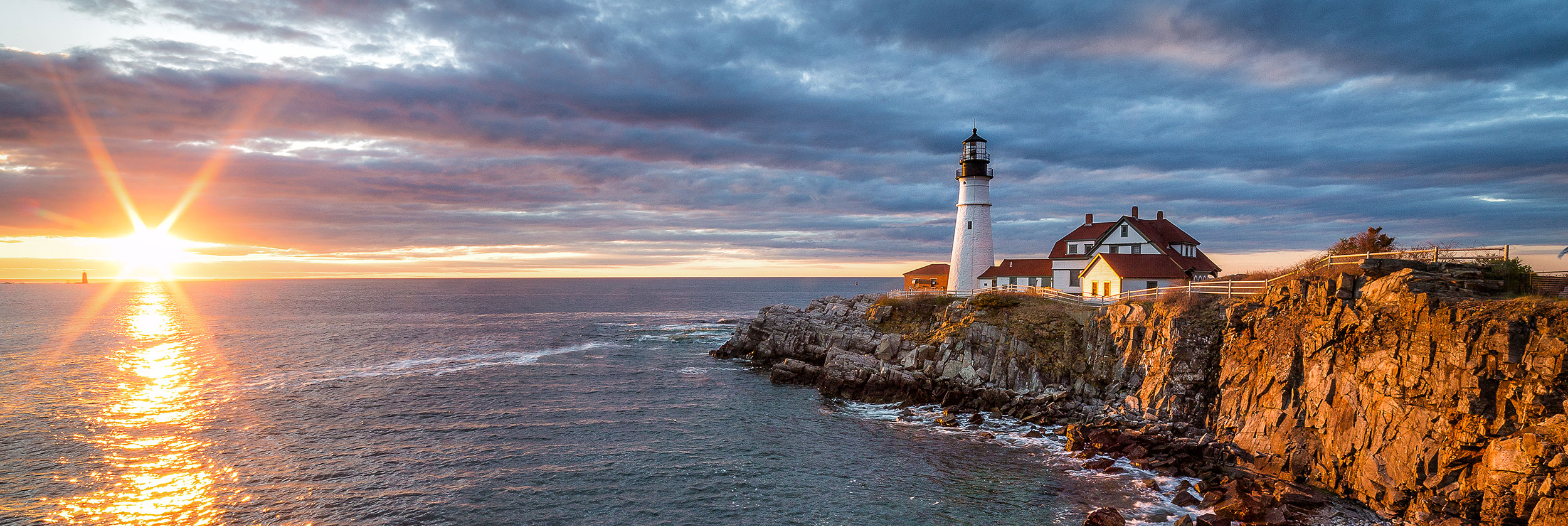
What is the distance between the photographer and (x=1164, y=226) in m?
54.5

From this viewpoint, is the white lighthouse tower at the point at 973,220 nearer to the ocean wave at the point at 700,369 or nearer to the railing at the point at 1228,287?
the railing at the point at 1228,287

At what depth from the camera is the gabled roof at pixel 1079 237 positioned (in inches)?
2174

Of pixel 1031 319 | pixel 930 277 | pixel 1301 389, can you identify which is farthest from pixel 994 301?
pixel 930 277

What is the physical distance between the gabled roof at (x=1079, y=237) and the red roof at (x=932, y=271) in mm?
14778

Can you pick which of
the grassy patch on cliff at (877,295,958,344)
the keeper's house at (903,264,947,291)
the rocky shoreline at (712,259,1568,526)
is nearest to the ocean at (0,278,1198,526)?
the rocky shoreline at (712,259,1568,526)

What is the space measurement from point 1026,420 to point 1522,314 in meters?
17.8

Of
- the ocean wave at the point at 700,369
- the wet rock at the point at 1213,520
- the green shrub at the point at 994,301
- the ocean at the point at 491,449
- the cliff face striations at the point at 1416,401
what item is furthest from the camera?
the ocean wave at the point at 700,369

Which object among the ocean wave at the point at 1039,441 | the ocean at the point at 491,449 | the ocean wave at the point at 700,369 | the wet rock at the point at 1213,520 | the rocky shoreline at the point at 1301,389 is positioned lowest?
the ocean at the point at 491,449

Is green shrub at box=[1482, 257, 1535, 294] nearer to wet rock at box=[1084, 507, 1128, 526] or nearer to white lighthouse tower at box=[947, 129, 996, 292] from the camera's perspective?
wet rock at box=[1084, 507, 1128, 526]

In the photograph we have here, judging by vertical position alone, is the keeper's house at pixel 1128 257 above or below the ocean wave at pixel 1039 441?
above

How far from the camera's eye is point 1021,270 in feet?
188

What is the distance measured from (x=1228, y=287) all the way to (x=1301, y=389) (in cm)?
900

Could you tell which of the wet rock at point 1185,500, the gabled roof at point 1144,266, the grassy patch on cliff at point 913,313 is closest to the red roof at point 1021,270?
the grassy patch on cliff at point 913,313

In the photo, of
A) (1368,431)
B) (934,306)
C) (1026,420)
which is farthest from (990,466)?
(934,306)
